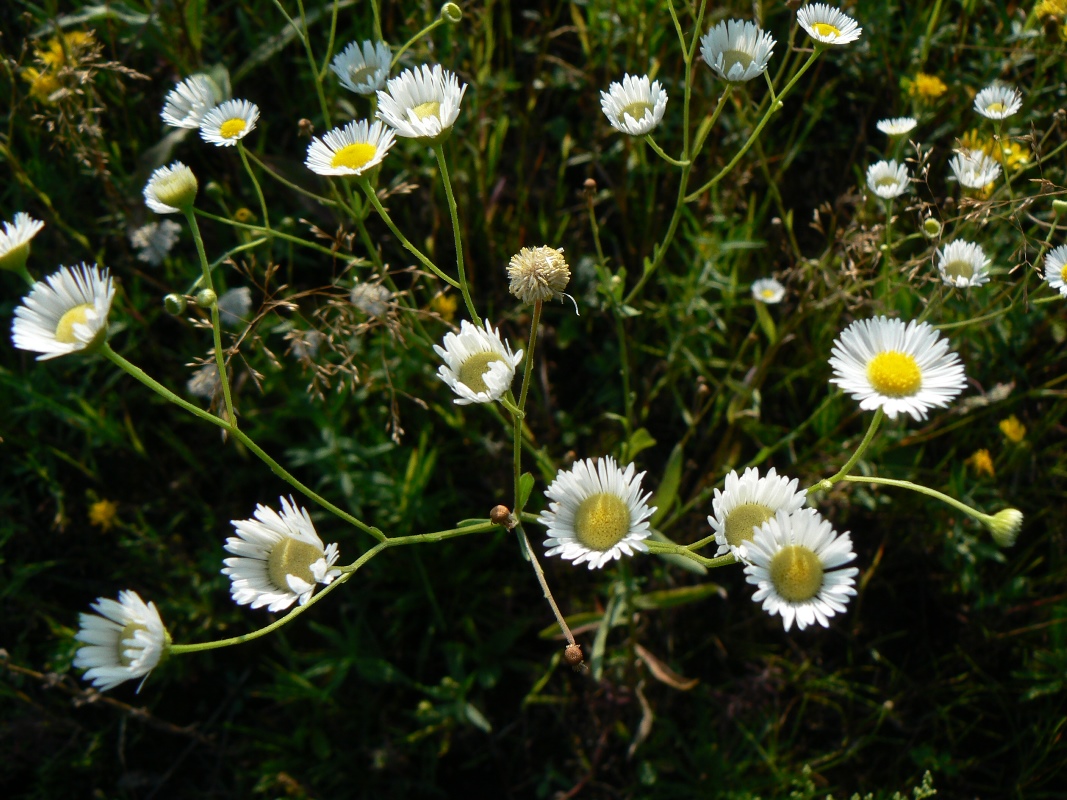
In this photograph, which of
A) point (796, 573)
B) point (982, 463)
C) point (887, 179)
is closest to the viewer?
point (796, 573)

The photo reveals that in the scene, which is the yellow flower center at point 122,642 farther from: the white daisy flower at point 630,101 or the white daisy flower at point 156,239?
the white daisy flower at point 630,101

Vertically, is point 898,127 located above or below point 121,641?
above

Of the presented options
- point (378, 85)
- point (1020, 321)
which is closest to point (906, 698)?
point (1020, 321)

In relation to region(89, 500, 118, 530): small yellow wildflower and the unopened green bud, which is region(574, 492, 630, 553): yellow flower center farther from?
region(89, 500, 118, 530): small yellow wildflower

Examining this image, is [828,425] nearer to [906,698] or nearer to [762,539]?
[906,698]

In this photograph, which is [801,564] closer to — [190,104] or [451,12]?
[451,12]

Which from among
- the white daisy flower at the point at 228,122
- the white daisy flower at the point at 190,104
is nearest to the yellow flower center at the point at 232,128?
the white daisy flower at the point at 228,122

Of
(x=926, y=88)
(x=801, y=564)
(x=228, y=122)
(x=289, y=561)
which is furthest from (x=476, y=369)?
(x=926, y=88)
